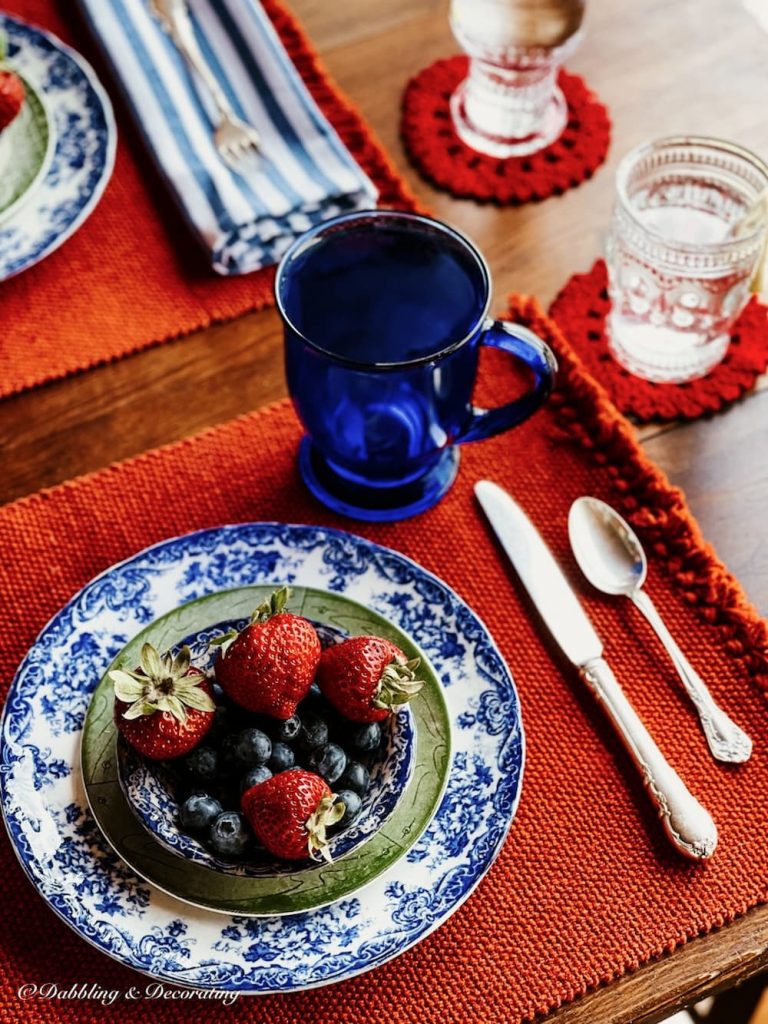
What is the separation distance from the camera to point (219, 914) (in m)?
0.65

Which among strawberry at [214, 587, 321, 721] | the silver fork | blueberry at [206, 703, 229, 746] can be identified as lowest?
blueberry at [206, 703, 229, 746]

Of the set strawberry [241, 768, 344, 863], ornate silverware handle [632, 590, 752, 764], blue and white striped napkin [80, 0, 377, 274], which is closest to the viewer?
strawberry [241, 768, 344, 863]

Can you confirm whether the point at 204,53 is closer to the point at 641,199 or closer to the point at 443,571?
the point at 641,199

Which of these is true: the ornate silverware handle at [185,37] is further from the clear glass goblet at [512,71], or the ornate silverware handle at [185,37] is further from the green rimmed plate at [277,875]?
the green rimmed plate at [277,875]

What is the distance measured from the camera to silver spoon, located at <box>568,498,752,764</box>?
76cm

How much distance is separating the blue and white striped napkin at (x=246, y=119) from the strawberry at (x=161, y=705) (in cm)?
43

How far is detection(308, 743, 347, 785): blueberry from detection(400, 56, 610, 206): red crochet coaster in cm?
57

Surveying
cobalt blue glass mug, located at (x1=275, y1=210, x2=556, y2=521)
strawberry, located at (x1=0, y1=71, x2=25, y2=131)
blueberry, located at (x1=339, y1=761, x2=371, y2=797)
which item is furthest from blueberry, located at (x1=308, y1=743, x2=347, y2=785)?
strawberry, located at (x1=0, y1=71, x2=25, y2=131)

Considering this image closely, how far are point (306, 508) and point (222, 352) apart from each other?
0.57 ft

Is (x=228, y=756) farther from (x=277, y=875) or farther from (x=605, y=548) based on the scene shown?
(x=605, y=548)

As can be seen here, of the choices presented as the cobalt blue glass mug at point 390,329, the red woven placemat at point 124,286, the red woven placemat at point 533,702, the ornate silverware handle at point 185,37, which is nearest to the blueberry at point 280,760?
the red woven placemat at point 533,702

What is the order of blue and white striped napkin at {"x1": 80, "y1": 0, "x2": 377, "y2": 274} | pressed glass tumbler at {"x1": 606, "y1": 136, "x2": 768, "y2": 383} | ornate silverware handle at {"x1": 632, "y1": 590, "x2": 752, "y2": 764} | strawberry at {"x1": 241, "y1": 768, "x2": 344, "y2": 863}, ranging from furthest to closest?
blue and white striped napkin at {"x1": 80, "y1": 0, "x2": 377, "y2": 274} < pressed glass tumbler at {"x1": 606, "y1": 136, "x2": 768, "y2": 383} < ornate silverware handle at {"x1": 632, "y1": 590, "x2": 752, "y2": 764} < strawberry at {"x1": 241, "y1": 768, "x2": 344, "y2": 863}

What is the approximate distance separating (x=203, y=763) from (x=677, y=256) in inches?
19.6

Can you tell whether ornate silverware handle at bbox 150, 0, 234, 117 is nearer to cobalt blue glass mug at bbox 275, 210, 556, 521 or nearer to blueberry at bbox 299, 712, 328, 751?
cobalt blue glass mug at bbox 275, 210, 556, 521
